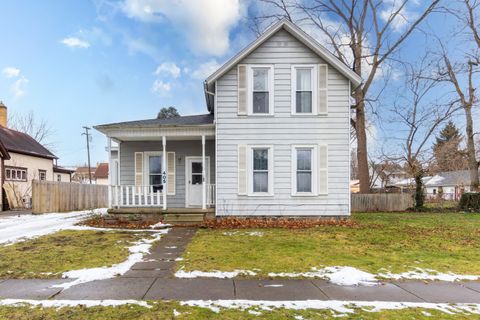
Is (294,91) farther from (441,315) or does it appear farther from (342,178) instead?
(441,315)

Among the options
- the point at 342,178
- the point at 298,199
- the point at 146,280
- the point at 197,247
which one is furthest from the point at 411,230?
the point at 146,280

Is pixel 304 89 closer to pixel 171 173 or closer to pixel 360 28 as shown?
pixel 171 173

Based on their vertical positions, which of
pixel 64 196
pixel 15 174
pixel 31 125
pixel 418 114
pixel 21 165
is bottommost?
pixel 64 196

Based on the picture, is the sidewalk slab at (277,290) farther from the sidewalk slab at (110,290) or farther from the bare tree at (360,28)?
the bare tree at (360,28)

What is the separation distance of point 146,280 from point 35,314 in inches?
65.5

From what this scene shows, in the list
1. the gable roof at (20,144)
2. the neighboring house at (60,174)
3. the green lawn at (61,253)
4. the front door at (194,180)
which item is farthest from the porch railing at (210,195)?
the neighboring house at (60,174)

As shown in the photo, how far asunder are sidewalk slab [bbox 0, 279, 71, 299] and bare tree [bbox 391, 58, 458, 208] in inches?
857

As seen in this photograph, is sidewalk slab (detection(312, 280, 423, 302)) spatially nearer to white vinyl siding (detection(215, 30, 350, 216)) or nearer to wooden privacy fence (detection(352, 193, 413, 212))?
white vinyl siding (detection(215, 30, 350, 216))

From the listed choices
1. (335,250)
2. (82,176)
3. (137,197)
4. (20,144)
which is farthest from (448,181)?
(82,176)

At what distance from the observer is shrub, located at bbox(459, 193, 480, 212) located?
1880 centimetres

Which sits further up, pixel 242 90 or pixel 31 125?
pixel 31 125

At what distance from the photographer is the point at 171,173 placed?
1349 cm

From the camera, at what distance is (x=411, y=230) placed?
428 inches

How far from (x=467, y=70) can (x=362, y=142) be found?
8685 mm
